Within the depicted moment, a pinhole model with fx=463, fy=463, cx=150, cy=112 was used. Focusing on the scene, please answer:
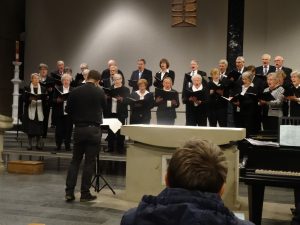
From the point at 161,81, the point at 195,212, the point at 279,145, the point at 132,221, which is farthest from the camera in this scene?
the point at 161,81

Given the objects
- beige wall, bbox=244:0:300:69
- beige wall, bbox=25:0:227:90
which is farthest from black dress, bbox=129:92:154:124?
beige wall, bbox=244:0:300:69

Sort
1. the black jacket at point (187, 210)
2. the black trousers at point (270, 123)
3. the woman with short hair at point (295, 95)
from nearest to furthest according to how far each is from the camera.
Result: the black jacket at point (187, 210)
the woman with short hair at point (295, 95)
the black trousers at point (270, 123)

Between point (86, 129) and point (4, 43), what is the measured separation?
7.62 m

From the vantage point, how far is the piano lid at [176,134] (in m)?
4.38

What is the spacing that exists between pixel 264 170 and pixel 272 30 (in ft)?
22.8

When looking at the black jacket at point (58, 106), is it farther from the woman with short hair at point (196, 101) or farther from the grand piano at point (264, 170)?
the grand piano at point (264, 170)

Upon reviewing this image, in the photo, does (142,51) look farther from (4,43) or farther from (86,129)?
(86,129)

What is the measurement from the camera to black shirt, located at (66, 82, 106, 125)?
16.2 feet

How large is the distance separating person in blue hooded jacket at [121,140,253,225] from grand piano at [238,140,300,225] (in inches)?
85.9

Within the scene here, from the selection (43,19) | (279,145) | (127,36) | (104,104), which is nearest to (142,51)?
(127,36)

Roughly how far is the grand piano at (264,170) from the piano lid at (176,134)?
557 millimetres

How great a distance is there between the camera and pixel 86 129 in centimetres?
495

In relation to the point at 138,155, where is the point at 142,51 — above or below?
above

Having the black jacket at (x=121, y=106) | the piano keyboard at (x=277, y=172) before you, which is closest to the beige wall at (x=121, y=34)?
the black jacket at (x=121, y=106)
